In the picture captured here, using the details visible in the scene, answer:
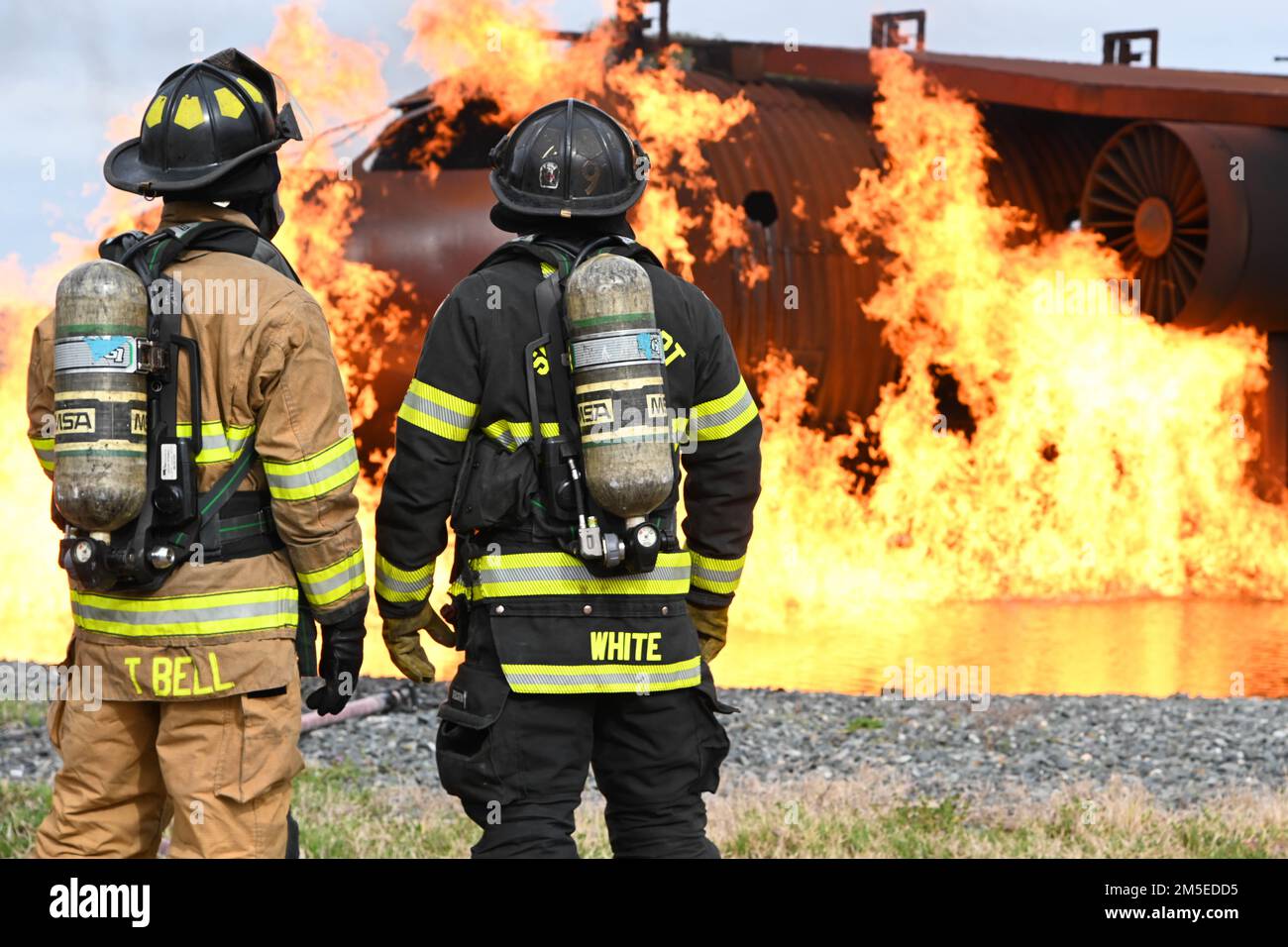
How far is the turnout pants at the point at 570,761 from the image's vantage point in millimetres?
3449

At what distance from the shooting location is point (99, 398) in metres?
3.32

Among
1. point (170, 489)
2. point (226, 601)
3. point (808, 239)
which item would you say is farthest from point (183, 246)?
point (808, 239)

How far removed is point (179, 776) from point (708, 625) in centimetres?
144

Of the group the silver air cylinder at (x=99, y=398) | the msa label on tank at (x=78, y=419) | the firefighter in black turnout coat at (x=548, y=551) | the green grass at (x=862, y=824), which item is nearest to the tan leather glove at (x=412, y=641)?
the firefighter in black turnout coat at (x=548, y=551)

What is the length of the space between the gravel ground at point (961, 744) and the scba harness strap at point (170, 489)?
10.1 ft

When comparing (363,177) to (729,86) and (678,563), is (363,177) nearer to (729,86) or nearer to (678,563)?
(729,86)

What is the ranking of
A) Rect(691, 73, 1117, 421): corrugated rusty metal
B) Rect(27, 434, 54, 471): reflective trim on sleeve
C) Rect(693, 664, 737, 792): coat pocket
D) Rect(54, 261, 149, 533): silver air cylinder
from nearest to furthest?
Rect(54, 261, 149, 533): silver air cylinder < Rect(693, 664, 737, 792): coat pocket < Rect(27, 434, 54, 471): reflective trim on sleeve < Rect(691, 73, 1117, 421): corrugated rusty metal

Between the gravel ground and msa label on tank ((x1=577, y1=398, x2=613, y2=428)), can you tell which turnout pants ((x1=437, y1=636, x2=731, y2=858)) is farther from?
the gravel ground

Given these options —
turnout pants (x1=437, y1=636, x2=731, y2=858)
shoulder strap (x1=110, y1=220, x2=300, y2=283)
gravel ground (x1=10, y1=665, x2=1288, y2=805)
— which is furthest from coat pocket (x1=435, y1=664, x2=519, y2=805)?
gravel ground (x1=10, y1=665, x2=1288, y2=805)

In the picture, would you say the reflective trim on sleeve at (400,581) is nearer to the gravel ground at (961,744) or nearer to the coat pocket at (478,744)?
the coat pocket at (478,744)

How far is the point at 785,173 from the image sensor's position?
40.3 feet

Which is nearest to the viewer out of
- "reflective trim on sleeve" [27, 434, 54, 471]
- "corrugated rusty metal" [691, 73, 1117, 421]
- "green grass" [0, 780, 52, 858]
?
"reflective trim on sleeve" [27, 434, 54, 471]

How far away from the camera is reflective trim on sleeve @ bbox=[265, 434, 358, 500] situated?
3410mm

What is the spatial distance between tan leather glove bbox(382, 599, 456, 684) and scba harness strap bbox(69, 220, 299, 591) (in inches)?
16.0
